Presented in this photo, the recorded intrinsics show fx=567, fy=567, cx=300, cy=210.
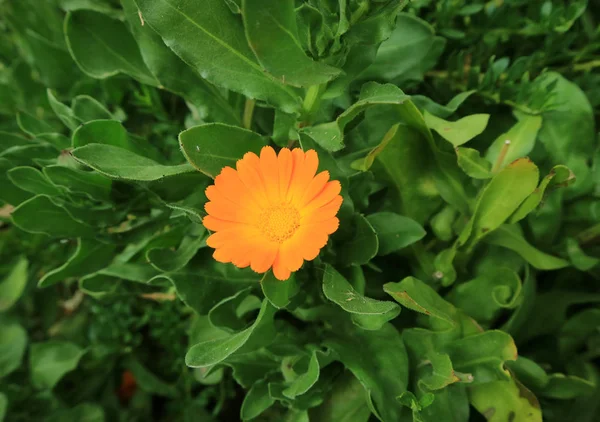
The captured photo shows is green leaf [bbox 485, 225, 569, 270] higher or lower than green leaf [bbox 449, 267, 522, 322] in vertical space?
higher

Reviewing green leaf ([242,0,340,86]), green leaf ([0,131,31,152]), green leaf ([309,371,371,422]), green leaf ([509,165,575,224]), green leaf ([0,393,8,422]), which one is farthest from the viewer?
green leaf ([0,393,8,422])

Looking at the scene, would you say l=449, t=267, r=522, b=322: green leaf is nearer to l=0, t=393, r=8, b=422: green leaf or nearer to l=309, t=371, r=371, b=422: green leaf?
l=309, t=371, r=371, b=422: green leaf

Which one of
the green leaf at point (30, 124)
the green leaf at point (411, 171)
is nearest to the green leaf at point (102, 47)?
the green leaf at point (30, 124)

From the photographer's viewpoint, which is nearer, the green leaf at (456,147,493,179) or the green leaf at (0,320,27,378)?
the green leaf at (456,147,493,179)

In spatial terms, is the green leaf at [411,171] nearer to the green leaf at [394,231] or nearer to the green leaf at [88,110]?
the green leaf at [394,231]

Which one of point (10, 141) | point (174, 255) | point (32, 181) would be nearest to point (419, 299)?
point (174, 255)

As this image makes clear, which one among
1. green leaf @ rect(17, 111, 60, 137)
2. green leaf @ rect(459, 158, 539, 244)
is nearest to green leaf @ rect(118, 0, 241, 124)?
green leaf @ rect(17, 111, 60, 137)

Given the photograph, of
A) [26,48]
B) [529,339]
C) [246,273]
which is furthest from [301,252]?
[26,48]
